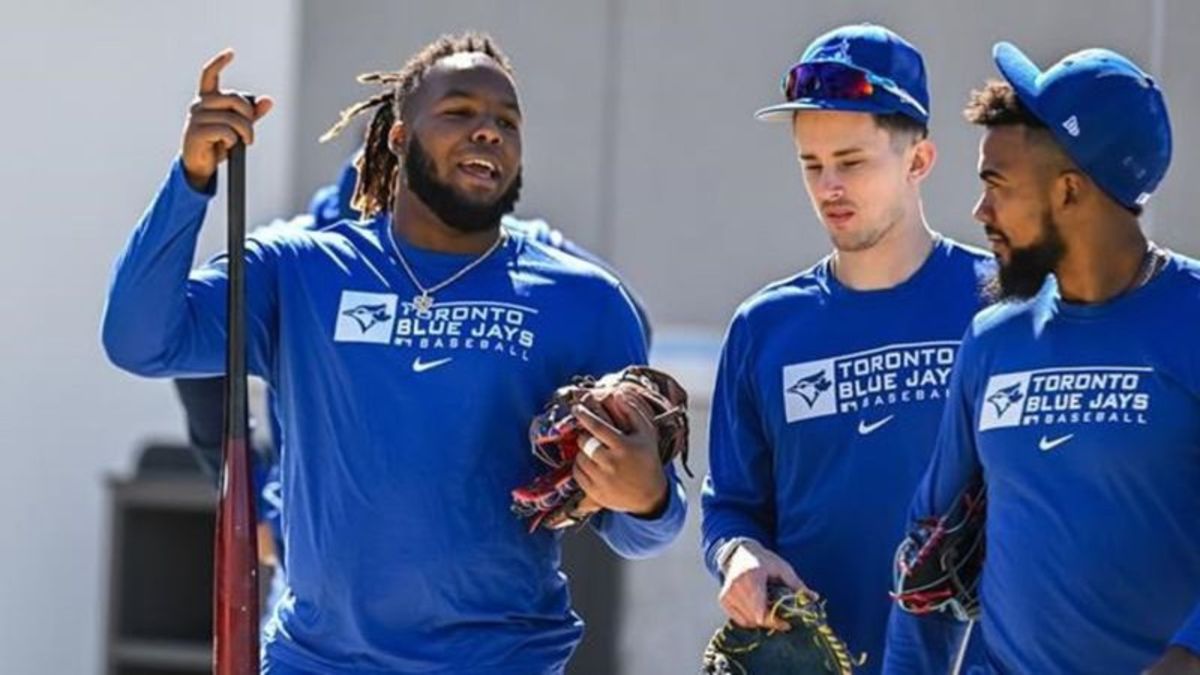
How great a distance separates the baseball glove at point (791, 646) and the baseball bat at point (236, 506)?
80cm

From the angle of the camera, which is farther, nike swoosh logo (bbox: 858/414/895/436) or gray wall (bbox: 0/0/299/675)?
gray wall (bbox: 0/0/299/675)

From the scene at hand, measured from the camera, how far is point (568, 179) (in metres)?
7.83

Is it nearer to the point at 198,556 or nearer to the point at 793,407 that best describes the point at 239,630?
the point at 793,407

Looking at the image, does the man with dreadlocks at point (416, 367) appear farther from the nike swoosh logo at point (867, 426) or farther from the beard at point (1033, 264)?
the beard at point (1033, 264)

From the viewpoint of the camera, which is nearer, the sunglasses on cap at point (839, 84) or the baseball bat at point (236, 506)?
the baseball bat at point (236, 506)

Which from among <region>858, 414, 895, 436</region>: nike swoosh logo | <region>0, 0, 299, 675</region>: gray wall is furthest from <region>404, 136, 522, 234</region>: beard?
<region>0, 0, 299, 675</region>: gray wall

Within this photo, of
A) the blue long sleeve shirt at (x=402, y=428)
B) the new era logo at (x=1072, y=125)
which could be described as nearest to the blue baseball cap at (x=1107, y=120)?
the new era logo at (x=1072, y=125)

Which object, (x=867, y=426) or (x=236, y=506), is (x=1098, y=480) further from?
(x=236, y=506)

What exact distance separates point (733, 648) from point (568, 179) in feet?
11.8

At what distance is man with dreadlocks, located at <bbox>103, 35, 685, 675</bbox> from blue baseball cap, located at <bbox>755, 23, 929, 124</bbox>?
1.56 feet

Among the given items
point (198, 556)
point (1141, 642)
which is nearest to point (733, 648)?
point (1141, 642)

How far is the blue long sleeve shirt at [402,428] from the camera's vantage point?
4484 mm

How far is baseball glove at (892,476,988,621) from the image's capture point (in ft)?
13.9

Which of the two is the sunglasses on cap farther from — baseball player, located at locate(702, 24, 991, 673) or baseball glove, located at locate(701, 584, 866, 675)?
baseball glove, located at locate(701, 584, 866, 675)
